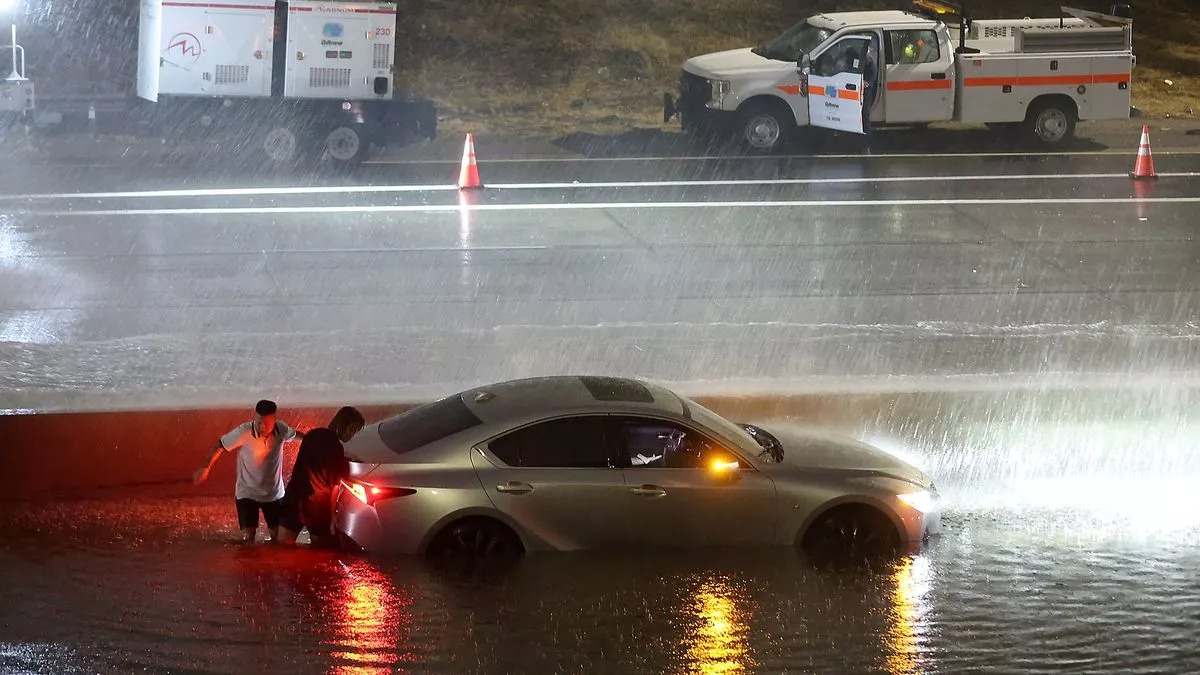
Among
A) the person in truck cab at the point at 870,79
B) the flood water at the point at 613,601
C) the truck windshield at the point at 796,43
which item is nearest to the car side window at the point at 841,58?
the person in truck cab at the point at 870,79

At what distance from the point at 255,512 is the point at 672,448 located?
7.79 feet

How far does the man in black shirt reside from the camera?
25.8 feet

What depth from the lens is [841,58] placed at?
75.2 feet

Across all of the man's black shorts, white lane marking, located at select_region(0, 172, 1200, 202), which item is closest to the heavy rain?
white lane marking, located at select_region(0, 172, 1200, 202)

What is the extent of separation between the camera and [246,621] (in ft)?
23.4

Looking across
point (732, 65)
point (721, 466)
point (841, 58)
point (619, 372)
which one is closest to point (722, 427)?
point (721, 466)

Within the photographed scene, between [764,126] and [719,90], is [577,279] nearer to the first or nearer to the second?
[719,90]

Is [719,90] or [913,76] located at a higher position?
[913,76]

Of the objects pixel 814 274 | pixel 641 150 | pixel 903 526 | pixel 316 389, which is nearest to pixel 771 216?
pixel 814 274

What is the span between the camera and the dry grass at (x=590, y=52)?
27.6 meters

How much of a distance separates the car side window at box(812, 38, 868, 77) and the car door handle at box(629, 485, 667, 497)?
15744 mm

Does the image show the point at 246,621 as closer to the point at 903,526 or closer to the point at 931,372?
the point at 903,526

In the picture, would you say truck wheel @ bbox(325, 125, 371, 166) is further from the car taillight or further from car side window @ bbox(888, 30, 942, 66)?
the car taillight

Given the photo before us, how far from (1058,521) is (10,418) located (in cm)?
647
